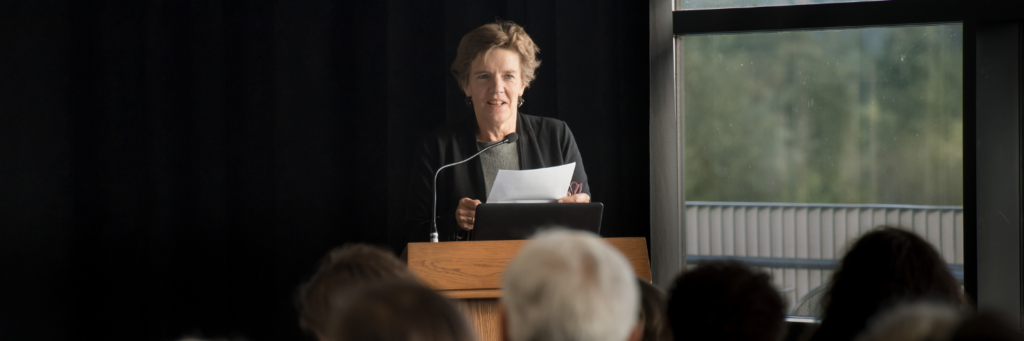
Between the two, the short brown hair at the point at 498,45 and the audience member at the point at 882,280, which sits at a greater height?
the short brown hair at the point at 498,45

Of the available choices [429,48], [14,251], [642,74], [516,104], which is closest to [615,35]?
[642,74]

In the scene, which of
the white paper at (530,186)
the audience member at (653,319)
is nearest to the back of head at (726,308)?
the audience member at (653,319)

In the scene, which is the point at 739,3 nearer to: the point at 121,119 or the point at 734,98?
the point at 734,98

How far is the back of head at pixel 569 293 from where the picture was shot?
80 cm

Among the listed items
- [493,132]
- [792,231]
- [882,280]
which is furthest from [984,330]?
[792,231]

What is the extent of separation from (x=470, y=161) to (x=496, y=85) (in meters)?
0.36

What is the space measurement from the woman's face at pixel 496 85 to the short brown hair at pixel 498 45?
0.02 m

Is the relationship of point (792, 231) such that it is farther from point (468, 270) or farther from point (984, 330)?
point (984, 330)

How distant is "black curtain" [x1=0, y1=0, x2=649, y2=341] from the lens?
318 cm

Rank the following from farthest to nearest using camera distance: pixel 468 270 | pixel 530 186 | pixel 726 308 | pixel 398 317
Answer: pixel 530 186
pixel 468 270
pixel 726 308
pixel 398 317

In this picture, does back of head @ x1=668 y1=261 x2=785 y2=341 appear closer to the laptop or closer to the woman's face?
the laptop

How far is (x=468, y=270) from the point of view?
200cm

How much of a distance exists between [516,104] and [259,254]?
1.49 m

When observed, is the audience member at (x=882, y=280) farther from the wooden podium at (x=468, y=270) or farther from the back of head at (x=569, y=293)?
the wooden podium at (x=468, y=270)
